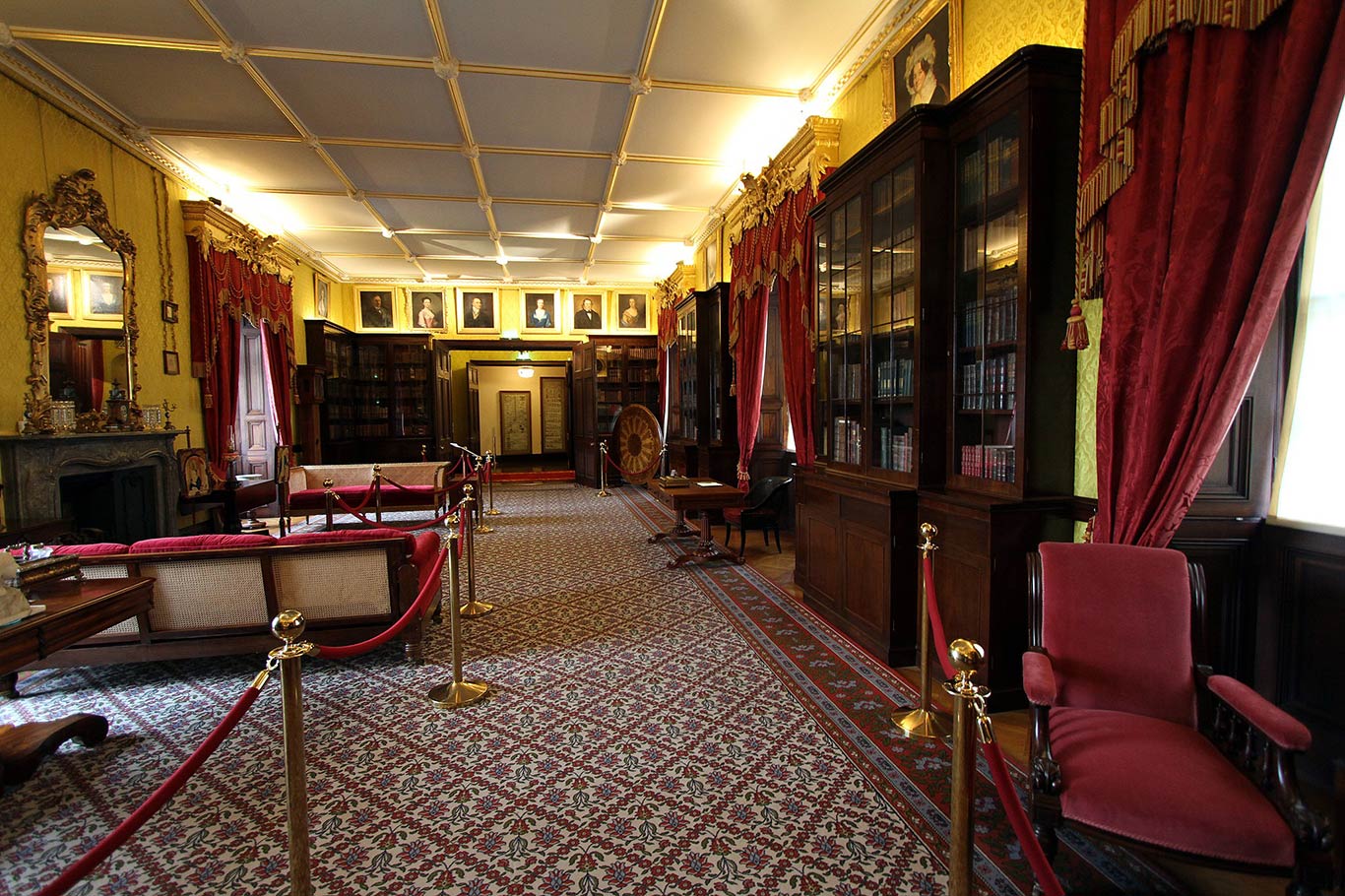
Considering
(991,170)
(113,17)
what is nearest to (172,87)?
(113,17)

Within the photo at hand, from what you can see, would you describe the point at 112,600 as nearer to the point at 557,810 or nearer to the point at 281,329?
the point at 557,810

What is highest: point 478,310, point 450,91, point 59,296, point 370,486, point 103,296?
point 450,91

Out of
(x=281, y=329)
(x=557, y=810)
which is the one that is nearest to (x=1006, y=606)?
(x=557, y=810)

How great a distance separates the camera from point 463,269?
1228 cm

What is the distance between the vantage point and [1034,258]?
120 inches

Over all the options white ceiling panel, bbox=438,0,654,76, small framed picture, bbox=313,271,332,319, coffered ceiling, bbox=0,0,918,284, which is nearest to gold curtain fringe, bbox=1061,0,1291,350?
coffered ceiling, bbox=0,0,918,284

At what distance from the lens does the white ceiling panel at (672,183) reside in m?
7.32

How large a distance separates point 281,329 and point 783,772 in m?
10.6

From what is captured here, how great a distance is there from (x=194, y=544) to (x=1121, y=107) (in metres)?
5.16

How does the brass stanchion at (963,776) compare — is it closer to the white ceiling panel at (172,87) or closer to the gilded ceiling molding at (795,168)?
the gilded ceiling molding at (795,168)

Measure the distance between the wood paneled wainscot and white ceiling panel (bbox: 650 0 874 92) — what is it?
3396 mm

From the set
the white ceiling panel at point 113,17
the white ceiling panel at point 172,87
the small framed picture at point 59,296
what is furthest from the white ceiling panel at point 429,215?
the white ceiling panel at point 113,17

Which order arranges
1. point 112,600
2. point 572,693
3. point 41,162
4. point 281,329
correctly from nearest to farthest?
point 112,600 < point 572,693 < point 41,162 < point 281,329

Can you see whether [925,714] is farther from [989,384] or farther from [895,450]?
[989,384]
